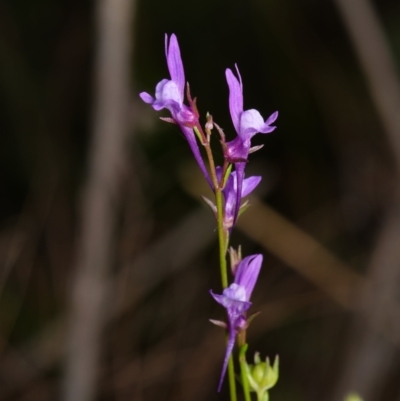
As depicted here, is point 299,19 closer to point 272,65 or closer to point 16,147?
point 272,65

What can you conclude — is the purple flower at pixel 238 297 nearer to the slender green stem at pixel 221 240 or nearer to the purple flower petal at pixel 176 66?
the slender green stem at pixel 221 240

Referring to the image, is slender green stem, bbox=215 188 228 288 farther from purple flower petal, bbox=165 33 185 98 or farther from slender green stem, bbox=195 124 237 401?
purple flower petal, bbox=165 33 185 98

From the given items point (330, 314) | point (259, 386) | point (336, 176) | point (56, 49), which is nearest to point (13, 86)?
point (56, 49)

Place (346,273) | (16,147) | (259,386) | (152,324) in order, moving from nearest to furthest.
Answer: (259,386) → (346,273) → (152,324) → (16,147)

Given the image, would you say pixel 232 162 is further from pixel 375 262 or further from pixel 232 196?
pixel 375 262

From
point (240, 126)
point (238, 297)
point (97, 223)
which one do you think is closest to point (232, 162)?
point (240, 126)

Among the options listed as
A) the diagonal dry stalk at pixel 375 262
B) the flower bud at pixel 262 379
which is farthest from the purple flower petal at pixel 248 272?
the diagonal dry stalk at pixel 375 262
